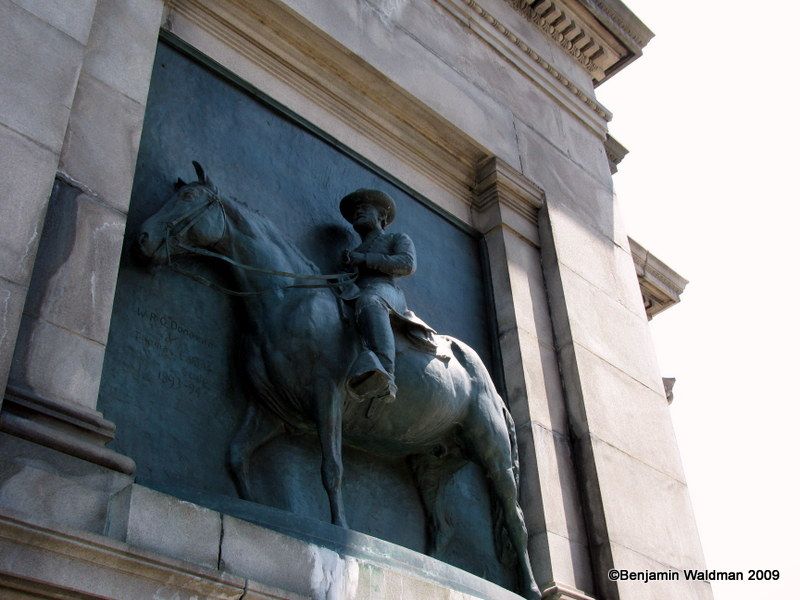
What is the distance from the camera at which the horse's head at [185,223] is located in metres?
6.93

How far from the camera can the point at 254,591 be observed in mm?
5363

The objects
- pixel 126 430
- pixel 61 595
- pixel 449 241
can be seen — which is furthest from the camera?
pixel 449 241

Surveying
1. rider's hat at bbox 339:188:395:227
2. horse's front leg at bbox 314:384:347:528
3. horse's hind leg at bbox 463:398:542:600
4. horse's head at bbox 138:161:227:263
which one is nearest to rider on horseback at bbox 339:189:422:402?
rider's hat at bbox 339:188:395:227

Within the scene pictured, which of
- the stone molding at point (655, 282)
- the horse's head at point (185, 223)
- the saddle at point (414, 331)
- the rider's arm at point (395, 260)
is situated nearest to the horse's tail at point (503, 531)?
the saddle at point (414, 331)

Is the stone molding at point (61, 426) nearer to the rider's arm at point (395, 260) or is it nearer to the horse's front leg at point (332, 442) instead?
the horse's front leg at point (332, 442)

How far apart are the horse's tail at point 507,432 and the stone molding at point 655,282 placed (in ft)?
19.3

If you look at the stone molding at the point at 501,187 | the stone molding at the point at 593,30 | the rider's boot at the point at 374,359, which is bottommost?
the rider's boot at the point at 374,359

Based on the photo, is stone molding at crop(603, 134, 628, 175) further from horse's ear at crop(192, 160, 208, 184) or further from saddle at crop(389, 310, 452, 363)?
horse's ear at crop(192, 160, 208, 184)

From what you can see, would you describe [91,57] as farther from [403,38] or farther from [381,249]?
[403,38]

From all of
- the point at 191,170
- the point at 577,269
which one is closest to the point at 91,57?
the point at 191,170

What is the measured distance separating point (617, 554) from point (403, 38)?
5926 millimetres

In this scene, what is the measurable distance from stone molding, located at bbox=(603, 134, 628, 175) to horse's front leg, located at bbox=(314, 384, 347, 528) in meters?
8.16

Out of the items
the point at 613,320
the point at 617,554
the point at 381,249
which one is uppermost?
the point at 613,320

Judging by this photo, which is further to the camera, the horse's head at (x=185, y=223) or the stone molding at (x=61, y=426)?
the horse's head at (x=185, y=223)
